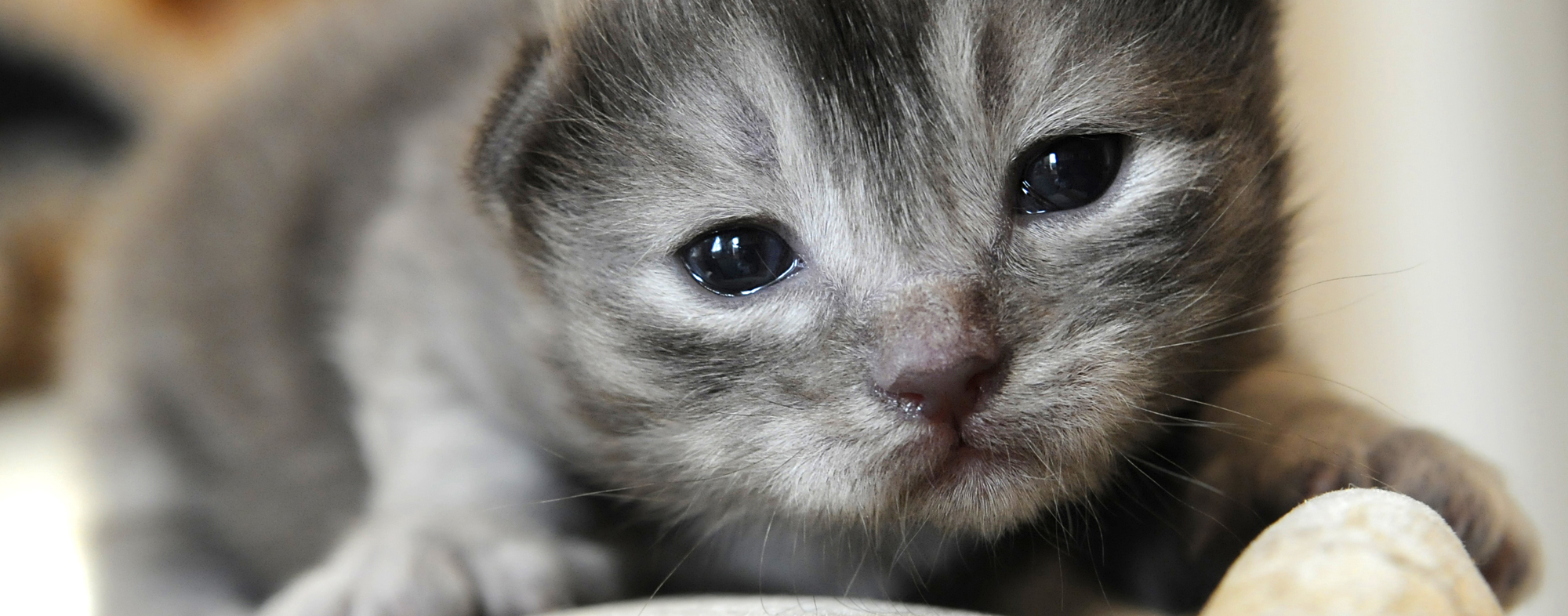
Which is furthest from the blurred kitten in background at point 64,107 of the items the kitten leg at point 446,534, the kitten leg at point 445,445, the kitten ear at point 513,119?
the kitten ear at point 513,119

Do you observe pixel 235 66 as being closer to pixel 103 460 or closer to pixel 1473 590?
pixel 103 460

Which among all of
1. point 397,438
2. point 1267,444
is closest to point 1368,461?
point 1267,444

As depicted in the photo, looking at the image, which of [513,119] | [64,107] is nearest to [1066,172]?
[513,119]

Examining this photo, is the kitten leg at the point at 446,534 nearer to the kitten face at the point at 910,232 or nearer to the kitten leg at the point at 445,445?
the kitten leg at the point at 445,445

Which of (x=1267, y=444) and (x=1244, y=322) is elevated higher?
(x=1244, y=322)

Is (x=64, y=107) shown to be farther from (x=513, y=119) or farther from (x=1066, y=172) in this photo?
(x=1066, y=172)

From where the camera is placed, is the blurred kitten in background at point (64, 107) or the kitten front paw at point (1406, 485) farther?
the blurred kitten in background at point (64, 107)

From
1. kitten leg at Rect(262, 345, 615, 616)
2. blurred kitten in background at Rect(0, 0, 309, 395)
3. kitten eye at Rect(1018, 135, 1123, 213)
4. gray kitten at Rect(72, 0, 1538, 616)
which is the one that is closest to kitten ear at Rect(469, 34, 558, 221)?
gray kitten at Rect(72, 0, 1538, 616)
